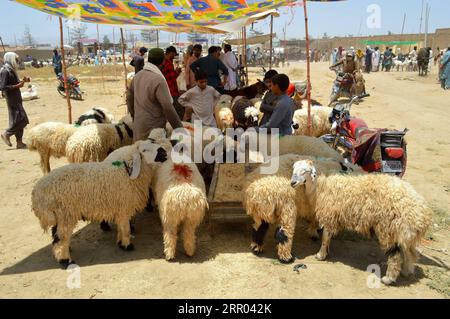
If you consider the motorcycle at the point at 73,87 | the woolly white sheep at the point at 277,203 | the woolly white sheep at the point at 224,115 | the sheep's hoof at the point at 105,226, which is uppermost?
the motorcycle at the point at 73,87

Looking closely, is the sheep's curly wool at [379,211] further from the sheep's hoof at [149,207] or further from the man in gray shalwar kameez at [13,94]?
the man in gray shalwar kameez at [13,94]

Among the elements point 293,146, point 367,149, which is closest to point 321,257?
point 367,149

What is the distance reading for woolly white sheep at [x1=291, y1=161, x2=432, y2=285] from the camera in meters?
3.37

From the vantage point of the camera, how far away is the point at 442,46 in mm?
38281

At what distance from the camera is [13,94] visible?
861 cm

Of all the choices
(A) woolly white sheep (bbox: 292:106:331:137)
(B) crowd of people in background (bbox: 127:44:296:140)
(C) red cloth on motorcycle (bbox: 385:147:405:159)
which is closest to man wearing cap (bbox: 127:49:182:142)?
(B) crowd of people in background (bbox: 127:44:296:140)

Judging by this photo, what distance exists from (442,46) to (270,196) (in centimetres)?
4331

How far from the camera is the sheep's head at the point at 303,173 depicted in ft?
12.4

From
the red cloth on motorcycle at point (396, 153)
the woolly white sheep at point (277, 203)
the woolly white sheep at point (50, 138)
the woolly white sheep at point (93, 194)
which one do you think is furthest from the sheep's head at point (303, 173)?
the woolly white sheep at point (50, 138)

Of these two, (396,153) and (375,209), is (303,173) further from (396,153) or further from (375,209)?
(396,153)

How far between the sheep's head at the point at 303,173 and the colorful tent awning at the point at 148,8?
2.33 meters

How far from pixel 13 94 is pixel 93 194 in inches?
247

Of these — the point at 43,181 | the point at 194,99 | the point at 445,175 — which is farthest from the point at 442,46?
the point at 43,181

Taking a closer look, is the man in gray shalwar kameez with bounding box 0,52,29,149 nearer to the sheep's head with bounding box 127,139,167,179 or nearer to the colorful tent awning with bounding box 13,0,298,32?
the colorful tent awning with bounding box 13,0,298,32
